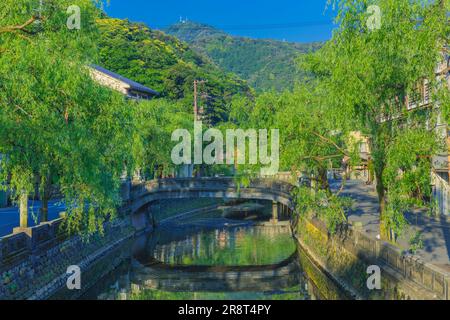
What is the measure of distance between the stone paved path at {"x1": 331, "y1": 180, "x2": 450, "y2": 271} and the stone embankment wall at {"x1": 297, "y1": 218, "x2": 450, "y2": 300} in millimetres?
853

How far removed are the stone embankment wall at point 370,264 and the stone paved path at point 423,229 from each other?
85cm

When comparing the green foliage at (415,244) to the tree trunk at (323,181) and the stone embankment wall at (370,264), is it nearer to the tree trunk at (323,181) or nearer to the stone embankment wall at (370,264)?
the stone embankment wall at (370,264)

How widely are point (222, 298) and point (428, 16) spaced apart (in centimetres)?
1434

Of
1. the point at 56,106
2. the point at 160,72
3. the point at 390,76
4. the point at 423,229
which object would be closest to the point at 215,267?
the point at 423,229

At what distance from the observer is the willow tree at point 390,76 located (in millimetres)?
13445

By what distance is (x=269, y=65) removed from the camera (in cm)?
18650

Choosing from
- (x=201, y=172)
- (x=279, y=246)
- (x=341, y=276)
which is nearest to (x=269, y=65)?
(x=201, y=172)

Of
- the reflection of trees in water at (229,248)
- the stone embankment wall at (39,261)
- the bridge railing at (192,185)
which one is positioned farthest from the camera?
the bridge railing at (192,185)

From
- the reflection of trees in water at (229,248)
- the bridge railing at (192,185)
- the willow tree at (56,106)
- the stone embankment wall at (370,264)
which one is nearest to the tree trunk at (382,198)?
the stone embankment wall at (370,264)

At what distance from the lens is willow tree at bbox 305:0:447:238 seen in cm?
1345

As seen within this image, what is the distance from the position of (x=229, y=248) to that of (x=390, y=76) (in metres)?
20.3

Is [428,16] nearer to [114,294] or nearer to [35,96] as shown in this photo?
[35,96]

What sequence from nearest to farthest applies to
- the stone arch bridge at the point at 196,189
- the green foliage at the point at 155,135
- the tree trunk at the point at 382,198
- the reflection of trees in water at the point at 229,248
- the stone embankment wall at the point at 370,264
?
the stone embankment wall at the point at 370,264 → the tree trunk at the point at 382,198 → the reflection of trees in water at the point at 229,248 → the stone arch bridge at the point at 196,189 → the green foliage at the point at 155,135

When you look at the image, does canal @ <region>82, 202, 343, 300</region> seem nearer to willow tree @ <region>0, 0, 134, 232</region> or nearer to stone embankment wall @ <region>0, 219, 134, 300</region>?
stone embankment wall @ <region>0, 219, 134, 300</region>
